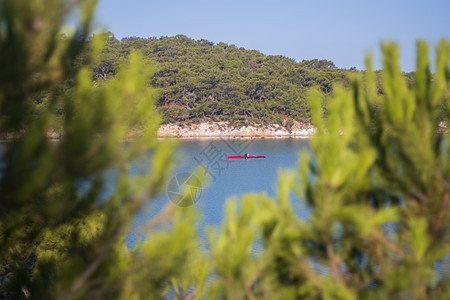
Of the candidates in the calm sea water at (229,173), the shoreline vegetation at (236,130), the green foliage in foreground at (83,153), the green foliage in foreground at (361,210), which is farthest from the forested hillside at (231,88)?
the green foliage in foreground at (361,210)

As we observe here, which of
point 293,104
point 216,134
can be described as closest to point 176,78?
point 216,134

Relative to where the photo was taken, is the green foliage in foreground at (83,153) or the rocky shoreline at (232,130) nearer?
the green foliage in foreground at (83,153)

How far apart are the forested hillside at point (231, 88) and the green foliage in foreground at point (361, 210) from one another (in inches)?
1668

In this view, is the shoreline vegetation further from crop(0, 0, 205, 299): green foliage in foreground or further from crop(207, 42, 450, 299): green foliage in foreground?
crop(207, 42, 450, 299): green foliage in foreground

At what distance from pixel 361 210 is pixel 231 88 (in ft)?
168

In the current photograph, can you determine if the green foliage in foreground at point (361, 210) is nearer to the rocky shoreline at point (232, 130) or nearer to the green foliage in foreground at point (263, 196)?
the green foliage in foreground at point (263, 196)

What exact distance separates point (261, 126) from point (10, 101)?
49.2 meters

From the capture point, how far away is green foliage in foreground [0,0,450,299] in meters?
2.03

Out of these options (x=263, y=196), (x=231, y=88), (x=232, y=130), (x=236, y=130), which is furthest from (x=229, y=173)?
(x=231, y=88)

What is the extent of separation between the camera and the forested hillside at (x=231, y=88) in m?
50.5

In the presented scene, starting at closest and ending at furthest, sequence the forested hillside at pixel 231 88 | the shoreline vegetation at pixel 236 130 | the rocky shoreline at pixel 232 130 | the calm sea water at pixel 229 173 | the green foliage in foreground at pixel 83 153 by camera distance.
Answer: the green foliage in foreground at pixel 83 153
the calm sea water at pixel 229 173
the shoreline vegetation at pixel 236 130
the rocky shoreline at pixel 232 130
the forested hillside at pixel 231 88

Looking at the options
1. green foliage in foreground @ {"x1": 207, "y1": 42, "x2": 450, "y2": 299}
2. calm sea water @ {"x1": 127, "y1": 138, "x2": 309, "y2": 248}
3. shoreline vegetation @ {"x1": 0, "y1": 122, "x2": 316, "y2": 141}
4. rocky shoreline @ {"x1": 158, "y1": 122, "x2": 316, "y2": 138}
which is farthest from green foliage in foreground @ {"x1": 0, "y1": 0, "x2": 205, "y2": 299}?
rocky shoreline @ {"x1": 158, "y1": 122, "x2": 316, "y2": 138}

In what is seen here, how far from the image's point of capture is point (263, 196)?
233 centimetres

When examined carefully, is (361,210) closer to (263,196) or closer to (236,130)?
(263,196)
